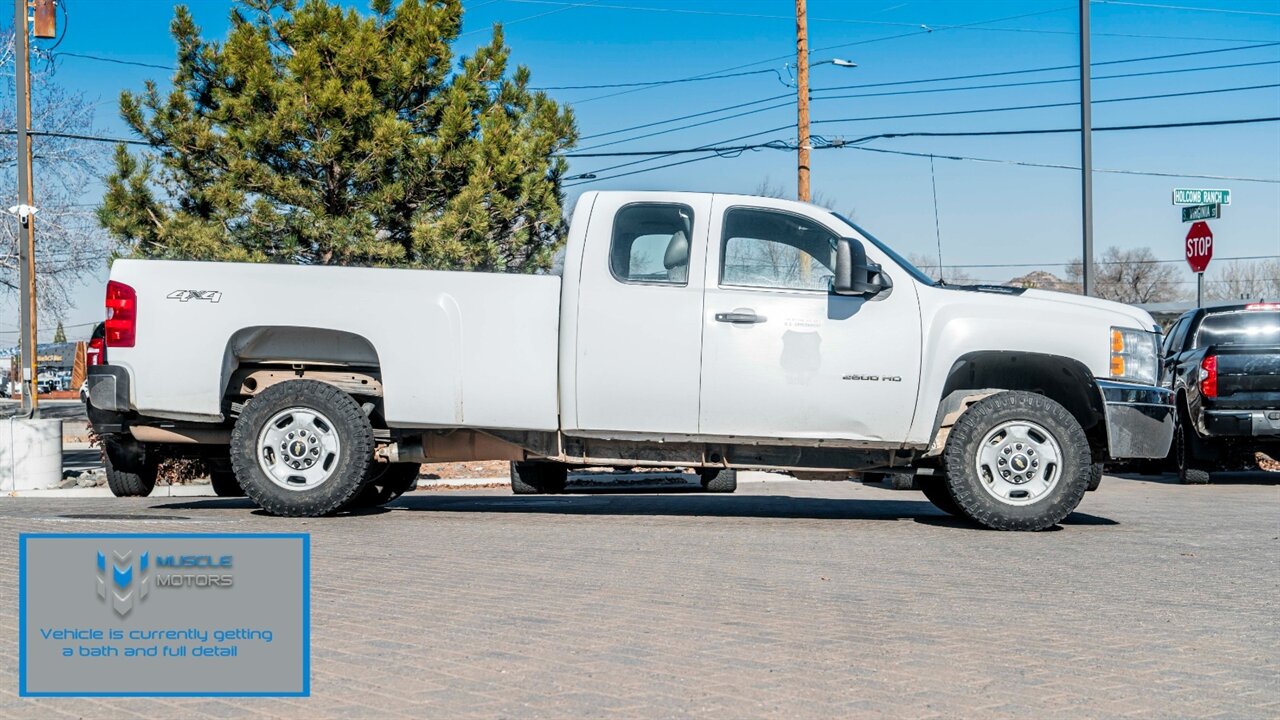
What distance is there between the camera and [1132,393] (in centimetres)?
876

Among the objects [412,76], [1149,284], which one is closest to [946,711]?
[412,76]

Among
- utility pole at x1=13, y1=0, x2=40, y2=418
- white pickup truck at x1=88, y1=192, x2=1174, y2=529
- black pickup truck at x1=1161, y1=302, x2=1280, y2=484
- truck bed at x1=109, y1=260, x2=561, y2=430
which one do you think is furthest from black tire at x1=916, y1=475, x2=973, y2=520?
utility pole at x1=13, y1=0, x2=40, y2=418

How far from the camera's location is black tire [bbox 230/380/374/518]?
8.91m

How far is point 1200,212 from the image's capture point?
18.4 metres

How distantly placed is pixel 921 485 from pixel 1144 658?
5.12 m

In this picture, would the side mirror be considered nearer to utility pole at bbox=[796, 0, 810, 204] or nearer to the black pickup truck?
the black pickup truck

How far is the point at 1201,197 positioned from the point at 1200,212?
0.94ft

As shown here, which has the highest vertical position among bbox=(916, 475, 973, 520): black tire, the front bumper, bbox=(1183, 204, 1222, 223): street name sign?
bbox=(1183, 204, 1222, 223): street name sign

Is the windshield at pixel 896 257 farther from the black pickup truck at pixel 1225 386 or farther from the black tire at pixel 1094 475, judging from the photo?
the black pickup truck at pixel 1225 386

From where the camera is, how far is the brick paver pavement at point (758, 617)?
447 cm

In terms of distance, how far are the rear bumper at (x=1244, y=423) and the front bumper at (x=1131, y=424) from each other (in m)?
5.68

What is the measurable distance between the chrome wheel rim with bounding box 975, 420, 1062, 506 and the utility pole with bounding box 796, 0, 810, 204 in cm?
1493

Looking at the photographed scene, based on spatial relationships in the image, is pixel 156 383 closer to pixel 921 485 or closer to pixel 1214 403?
pixel 921 485

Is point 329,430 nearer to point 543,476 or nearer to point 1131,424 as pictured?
point 543,476
